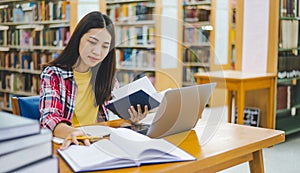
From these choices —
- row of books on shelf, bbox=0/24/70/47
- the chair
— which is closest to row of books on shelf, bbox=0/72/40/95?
row of books on shelf, bbox=0/24/70/47

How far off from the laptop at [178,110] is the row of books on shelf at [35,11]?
11.8 feet

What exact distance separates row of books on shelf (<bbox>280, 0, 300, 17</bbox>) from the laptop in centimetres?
299

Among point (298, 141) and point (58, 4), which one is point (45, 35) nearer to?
point (58, 4)

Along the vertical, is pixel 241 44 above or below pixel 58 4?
below

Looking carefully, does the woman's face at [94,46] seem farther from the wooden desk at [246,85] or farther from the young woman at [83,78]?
the wooden desk at [246,85]

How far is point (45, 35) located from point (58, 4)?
0.45 metres

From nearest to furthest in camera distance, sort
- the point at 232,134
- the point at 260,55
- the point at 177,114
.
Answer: the point at 177,114 → the point at 232,134 → the point at 260,55

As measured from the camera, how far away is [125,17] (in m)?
5.68

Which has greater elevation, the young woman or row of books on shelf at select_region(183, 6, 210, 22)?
row of books on shelf at select_region(183, 6, 210, 22)

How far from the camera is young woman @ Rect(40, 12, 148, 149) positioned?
5.33 ft

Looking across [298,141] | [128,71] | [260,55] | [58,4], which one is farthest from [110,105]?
[58,4]

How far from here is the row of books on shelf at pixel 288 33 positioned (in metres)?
4.21

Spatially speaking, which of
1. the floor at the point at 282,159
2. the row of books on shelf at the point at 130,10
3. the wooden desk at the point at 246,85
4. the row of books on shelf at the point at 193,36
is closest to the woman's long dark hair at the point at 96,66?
the floor at the point at 282,159

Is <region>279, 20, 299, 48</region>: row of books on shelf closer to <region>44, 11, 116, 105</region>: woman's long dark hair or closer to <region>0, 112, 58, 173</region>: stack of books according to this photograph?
<region>44, 11, 116, 105</region>: woman's long dark hair
